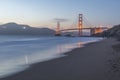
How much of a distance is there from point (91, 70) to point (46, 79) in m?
2.55

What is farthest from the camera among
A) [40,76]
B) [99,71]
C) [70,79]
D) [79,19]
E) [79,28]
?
[79,19]

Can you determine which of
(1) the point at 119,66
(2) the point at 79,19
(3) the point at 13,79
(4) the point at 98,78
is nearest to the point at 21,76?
(3) the point at 13,79

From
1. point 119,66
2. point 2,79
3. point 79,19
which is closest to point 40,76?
point 2,79

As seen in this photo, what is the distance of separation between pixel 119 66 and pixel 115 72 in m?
1.07

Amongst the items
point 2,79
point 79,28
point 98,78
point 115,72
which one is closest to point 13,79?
point 2,79

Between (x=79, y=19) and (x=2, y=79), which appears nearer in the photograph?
(x=2, y=79)

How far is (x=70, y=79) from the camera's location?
1056 cm

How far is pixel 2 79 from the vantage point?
10859 millimetres

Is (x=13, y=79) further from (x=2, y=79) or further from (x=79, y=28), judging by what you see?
(x=79, y=28)

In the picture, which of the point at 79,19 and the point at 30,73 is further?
the point at 79,19

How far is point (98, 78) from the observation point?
10594 millimetres

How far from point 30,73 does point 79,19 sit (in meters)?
105

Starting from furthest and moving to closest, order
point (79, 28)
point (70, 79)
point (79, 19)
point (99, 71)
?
point (79, 19)
point (79, 28)
point (99, 71)
point (70, 79)

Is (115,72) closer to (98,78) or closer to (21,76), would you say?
(98,78)
